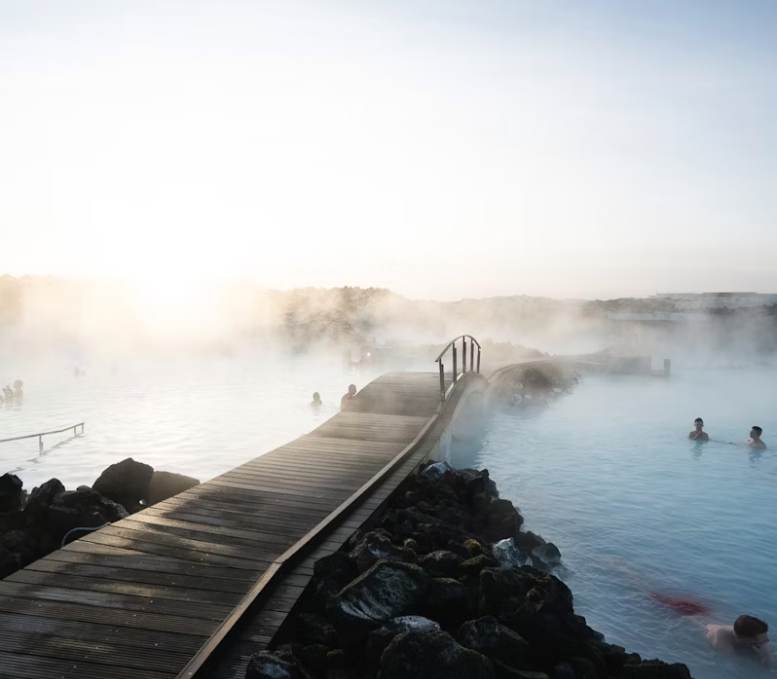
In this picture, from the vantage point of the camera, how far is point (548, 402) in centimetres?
2188

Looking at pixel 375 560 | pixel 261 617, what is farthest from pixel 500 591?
pixel 261 617

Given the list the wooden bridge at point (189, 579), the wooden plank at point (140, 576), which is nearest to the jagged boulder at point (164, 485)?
the wooden bridge at point (189, 579)

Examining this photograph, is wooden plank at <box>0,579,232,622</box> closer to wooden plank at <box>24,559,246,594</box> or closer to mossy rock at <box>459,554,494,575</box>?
wooden plank at <box>24,559,246,594</box>

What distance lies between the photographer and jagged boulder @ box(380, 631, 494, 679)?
328cm

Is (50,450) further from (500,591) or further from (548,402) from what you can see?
(548,402)

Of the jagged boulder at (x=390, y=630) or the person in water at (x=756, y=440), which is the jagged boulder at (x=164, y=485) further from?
the person in water at (x=756, y=440)

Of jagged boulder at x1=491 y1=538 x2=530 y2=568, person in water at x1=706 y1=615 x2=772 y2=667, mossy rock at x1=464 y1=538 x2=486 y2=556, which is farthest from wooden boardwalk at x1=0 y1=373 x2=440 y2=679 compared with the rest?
person in water at x1=706 y1=615 x2=772 y2=667

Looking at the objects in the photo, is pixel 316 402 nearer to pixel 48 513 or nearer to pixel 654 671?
pixel 48 513

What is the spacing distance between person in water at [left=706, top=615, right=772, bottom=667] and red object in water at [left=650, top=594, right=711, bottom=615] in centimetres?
71

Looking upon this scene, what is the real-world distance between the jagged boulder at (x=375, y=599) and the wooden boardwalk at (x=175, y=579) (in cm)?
39

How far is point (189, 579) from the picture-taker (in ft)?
14.1

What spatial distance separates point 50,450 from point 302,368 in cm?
1653

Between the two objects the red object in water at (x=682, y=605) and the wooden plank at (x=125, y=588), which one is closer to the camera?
the wooden plank at (x=125, y=588)

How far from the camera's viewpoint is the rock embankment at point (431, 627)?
133 inches
